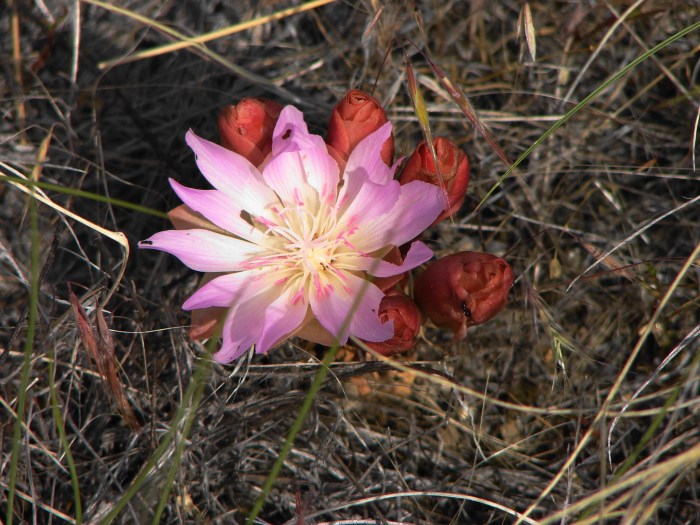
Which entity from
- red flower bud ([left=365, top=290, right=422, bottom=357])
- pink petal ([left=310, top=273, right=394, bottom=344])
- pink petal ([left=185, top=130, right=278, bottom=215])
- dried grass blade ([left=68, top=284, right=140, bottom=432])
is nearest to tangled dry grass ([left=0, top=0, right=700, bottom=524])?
dried grass blade ([left=68, top=284, right=140, bottom=432])

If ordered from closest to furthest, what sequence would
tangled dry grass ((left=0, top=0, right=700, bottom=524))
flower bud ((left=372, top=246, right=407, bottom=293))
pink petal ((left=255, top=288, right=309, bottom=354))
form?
pink petal ((left=255, top=288, right=309, bottom=354)) < flower bud ((left=372, top=246, right=407, bottom=293)) < tangled dry grass ((left=0, top=0, right=700, bottom=524))

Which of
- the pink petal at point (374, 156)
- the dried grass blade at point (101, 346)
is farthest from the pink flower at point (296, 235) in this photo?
the dried grass blade at point (101, 346)

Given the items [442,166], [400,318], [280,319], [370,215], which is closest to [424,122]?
[442,166]

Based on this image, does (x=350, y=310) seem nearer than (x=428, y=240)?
Yes

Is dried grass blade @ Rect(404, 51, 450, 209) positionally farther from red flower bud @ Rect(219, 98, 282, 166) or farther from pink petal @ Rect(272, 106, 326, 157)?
red flower bud @ Rect(219, 98, 282, 166)

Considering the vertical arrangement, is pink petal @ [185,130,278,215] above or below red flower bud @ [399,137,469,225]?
above

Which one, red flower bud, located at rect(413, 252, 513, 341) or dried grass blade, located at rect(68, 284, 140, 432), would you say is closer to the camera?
red flower bud, located at rect(413, 252, 513, 341)

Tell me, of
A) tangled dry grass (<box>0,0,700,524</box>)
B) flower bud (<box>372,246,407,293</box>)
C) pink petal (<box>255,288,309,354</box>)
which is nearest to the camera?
pink petal (<box>255,288,309,354</box>)

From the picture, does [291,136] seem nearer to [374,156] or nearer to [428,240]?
[374,156]

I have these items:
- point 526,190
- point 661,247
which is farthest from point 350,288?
point 661,247
